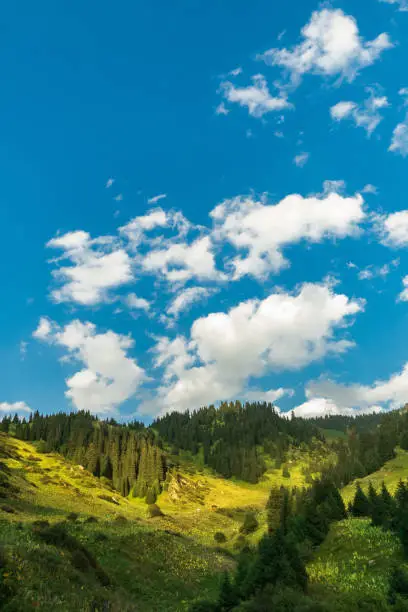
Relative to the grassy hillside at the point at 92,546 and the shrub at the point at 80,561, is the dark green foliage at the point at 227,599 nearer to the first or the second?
the grassy hillside at the point at 92,546

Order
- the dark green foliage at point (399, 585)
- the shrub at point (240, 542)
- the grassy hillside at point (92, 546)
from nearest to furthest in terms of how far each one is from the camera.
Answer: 1. the grassy hillside at point (92, 546)
2. the dark green foliage at point (399, 585)
3. the shrub at point (240, 542)

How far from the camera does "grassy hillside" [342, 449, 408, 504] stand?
100244mm

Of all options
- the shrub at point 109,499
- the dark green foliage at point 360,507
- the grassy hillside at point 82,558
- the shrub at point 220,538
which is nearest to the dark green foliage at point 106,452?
the shrub at point 109,499

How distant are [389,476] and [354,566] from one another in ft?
292

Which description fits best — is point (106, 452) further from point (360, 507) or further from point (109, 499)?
point (360, 507)

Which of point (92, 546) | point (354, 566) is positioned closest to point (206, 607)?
point (354, 566)

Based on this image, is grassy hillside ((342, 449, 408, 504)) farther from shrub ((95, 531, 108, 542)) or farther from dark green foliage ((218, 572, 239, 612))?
dark green foliage ((218, 572, 239, 612))

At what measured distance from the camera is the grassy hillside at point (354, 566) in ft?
81.6

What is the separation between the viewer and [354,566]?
34219 mm

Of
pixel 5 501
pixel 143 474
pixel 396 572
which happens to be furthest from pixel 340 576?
pixel 143 474

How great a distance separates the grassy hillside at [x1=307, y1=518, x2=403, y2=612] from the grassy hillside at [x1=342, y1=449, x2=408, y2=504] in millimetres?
57461

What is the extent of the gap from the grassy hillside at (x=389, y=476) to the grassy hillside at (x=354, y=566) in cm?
5746

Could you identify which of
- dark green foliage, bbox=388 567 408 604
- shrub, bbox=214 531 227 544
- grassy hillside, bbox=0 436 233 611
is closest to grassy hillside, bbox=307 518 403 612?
dark green foliage, bbox=388 567 408 604

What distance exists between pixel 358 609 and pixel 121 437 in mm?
163449
